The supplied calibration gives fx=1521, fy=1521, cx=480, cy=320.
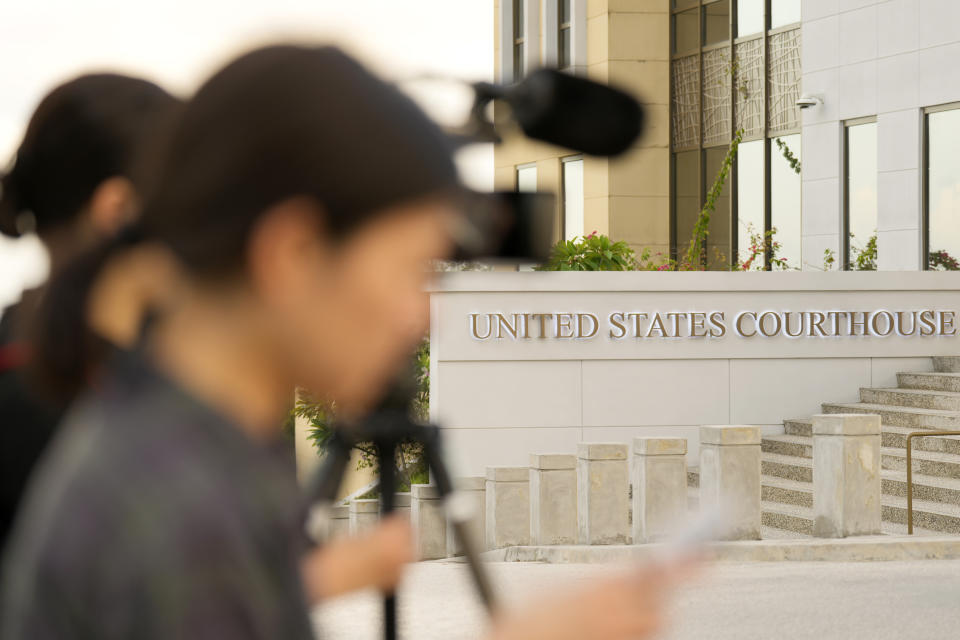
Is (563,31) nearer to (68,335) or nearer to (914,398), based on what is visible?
(914,398)

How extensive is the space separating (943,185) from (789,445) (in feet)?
24.5

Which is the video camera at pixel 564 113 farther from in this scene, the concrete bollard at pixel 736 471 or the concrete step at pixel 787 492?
the concrete step at pixel 787 492

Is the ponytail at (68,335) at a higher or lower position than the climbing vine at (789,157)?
lower

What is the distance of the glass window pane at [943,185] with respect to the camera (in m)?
22.2

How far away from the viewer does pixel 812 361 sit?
58.6 feet

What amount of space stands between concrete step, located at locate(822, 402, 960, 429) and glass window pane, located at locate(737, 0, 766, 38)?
12.9 m

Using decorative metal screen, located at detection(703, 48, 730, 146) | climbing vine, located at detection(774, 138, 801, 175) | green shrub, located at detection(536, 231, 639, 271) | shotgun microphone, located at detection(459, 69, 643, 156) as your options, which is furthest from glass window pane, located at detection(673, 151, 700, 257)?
shotgun microphone, located at detection(459, 69, 643, 156)

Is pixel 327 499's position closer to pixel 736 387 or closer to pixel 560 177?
pixel 736 387

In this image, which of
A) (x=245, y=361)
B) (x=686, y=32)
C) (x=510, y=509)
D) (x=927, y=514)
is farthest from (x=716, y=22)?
(x=245, y=361)

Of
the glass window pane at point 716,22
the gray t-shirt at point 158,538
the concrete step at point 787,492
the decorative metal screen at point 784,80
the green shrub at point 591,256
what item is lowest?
the concrete step at point 787,492

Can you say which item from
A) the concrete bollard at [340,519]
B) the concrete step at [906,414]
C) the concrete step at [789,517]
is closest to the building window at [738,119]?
the concrete step at [906,414]

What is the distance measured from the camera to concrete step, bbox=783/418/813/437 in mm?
17266

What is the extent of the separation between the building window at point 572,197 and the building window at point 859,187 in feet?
37.8

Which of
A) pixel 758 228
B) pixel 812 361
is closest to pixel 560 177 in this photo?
pixel 758 228
